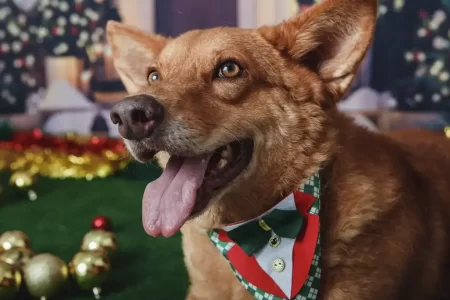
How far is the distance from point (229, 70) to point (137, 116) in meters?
0.34

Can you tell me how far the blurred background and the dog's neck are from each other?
54 cm

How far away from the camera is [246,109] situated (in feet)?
4.37

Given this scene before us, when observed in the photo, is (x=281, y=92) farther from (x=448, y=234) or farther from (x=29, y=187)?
(x=29, y=187)

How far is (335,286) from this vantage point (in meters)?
1.35

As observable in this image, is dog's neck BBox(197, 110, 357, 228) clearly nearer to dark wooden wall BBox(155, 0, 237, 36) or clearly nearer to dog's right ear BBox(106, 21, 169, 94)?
dog's right ear BBox(106, 21, 169, 94)

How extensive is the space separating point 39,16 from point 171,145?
3669mm

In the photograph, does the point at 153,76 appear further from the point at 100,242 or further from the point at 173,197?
the point at 100,242

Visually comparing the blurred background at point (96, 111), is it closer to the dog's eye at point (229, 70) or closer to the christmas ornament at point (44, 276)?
the christmas ornament at point (44, 276)

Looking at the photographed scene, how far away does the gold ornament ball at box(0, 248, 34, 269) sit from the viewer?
1707 mm

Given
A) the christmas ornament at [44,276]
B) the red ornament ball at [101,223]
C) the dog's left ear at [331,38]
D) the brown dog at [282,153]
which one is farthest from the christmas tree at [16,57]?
the dog's left ear at [331,38]

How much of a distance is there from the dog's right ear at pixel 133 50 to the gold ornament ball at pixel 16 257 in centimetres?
72

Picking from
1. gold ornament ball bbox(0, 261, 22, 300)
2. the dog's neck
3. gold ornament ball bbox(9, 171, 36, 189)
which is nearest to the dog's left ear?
the dog's neck

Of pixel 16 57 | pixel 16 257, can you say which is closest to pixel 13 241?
pixel 16 257

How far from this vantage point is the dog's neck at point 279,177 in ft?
4.41
